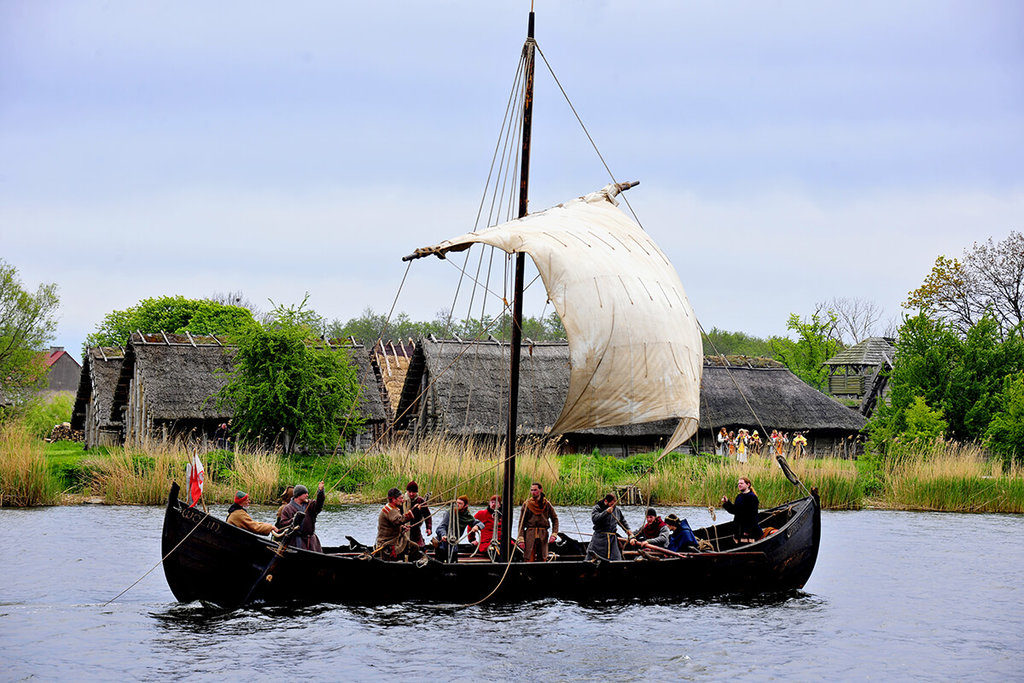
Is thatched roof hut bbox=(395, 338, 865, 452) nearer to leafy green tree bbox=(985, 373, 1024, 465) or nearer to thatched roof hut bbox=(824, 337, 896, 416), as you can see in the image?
leafy green tree bbox=(985, 373, 1024, 465)

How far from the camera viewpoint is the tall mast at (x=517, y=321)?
18.3m

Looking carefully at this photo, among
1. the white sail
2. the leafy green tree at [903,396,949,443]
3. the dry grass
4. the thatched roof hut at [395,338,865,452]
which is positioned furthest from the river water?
the thatched roof hut at [395,338,865,452]

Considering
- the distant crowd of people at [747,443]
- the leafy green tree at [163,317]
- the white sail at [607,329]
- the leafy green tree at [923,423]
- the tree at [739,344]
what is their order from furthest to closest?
the tree at [739,344] → the leafy green tree at [163,317] → the distant crowd of people at [747,443] → the leafy green tree at [923,423] → the white sail at [607,329]

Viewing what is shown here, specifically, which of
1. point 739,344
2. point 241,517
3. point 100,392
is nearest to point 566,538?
point 241,517

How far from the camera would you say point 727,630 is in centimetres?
1691

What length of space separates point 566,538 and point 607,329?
12.4ft

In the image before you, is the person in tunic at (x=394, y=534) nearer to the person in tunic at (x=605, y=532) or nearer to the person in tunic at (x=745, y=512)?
the person in tunic at (x=605, y=532)

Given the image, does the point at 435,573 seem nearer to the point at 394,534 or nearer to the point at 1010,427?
the point at 394,534

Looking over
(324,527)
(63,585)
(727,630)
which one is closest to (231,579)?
(63,585)

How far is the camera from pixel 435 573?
17.2 meters

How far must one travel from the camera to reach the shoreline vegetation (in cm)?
2900

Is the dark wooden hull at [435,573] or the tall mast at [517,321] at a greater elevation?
the tall mast at [517,321]

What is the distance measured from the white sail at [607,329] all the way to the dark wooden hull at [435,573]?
2532mm

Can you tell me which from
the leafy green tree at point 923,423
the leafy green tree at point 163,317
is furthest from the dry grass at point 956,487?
the leafy green tree at point 163,317
